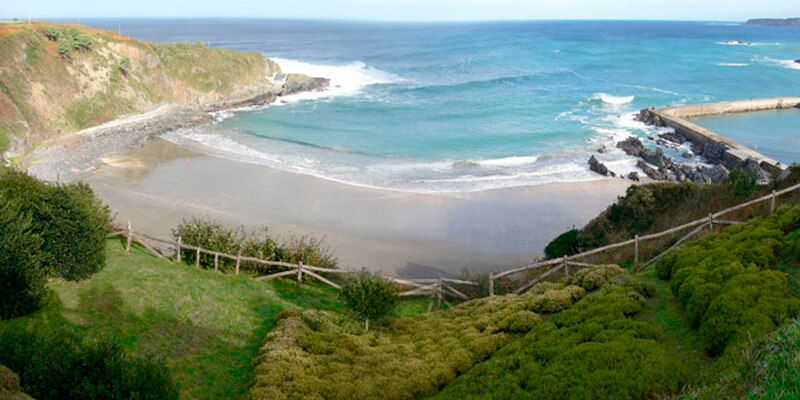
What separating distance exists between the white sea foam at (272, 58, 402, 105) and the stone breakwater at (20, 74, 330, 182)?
523cm

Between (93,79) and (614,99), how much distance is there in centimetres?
5306

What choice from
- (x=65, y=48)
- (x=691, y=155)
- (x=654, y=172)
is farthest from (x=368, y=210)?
(x=65, y=48)

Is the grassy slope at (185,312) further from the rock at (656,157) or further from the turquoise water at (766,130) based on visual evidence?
the turquoise water at (766,130)

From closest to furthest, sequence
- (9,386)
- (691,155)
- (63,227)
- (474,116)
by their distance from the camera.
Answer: (9,386), (63,227), (691,155), (474,116)

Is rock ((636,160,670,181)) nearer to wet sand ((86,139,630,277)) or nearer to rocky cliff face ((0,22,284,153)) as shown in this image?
wet sand ((86,139,630,277))

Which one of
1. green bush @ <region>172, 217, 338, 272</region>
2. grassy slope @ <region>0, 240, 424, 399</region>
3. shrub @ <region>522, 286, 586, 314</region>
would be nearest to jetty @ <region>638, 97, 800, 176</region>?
shrub @ <region>522, 286, 586, 314</region>

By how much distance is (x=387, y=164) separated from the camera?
113ft

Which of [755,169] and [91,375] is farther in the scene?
[755,169]

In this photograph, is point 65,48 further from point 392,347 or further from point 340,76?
point 392,347

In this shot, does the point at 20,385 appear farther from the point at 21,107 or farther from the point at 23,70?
the point at 23,70

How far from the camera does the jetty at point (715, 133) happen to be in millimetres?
33906

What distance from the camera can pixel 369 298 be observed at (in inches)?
449

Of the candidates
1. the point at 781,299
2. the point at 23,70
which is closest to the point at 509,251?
the point at 781,299

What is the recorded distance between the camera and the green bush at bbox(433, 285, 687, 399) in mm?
6723
